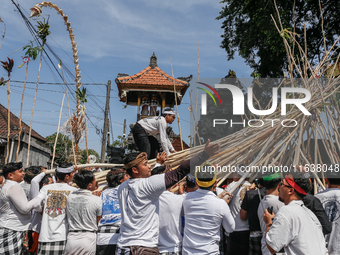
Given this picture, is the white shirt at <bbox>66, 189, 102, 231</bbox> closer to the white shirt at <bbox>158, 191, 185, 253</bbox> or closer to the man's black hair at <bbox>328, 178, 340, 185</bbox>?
the white shirt at <bbox>158, 191, 185, 253</bbox>

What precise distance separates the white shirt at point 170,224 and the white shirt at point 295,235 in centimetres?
104

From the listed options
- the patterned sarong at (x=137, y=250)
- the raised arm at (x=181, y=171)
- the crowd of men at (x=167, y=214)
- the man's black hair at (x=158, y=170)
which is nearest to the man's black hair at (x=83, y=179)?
the crowd of men at (x=167, y=214)

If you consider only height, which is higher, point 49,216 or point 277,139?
point 277,139

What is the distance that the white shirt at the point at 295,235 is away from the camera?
75.2 inches

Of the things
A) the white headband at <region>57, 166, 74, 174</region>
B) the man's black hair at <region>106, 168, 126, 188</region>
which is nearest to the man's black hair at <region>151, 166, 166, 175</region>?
the man's black hair at <region>106, 168, 126, 188</region>

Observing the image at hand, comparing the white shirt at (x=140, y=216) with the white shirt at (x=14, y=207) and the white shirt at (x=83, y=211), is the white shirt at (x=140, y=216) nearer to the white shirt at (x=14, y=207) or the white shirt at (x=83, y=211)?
A: the white shirt at (x=83, y=211)

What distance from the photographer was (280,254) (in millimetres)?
2207

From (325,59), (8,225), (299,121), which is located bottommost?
(8,225)

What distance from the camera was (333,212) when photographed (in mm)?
2758

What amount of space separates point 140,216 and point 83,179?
95 centimetres

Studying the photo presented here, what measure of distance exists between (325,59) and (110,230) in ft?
10.5

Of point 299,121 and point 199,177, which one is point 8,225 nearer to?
point 199,177

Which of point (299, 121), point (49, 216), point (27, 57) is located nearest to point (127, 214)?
point (49, 216)

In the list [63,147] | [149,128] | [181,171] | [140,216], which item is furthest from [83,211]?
[63,147]
